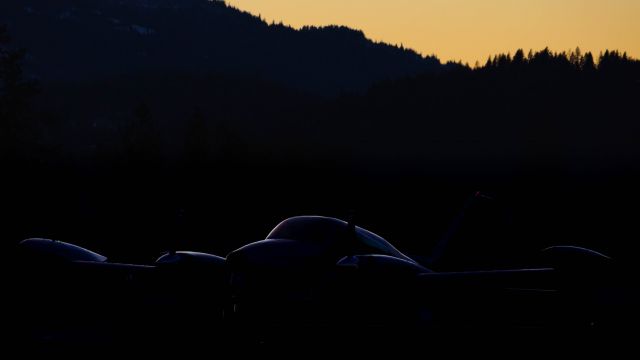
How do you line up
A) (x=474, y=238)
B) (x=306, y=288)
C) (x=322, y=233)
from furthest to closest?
(x=474, y=238) < (x=322, y=233) < (x=306, y=288)

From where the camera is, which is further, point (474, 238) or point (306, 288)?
point (474, 238)

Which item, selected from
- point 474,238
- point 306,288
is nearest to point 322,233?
point 306,288

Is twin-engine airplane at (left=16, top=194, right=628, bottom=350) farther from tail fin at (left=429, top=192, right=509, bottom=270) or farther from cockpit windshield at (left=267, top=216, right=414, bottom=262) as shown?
tail fin at (left=429, top=192, right=509, bottom=270)

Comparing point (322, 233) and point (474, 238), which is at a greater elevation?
point (322, 233)

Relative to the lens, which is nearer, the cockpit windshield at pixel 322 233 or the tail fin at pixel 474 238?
the cockpit windshield at pixel 322 233

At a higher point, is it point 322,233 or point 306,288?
point 322,233

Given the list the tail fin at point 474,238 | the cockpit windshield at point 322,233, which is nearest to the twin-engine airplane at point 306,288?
the cockpit windshield at point 322,233

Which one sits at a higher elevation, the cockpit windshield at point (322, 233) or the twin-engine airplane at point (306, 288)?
the cockpit windshield at point (322, 233)

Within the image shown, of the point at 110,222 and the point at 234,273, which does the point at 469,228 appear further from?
the point at 110,222

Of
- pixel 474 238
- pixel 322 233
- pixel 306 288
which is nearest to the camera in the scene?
pixel 306 288

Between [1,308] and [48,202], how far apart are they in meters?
68.7

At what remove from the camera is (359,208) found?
136500 mm

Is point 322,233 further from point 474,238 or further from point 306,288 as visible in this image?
point 474,238

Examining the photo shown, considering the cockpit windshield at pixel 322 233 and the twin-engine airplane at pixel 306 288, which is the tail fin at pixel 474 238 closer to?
the twin-engine airplane at pixel 306 288
